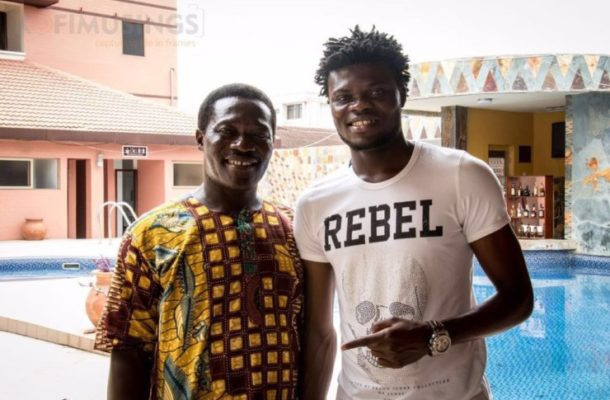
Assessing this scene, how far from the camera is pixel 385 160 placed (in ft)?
6.15

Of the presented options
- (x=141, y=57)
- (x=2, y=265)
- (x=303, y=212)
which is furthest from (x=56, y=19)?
(x=303, y=212)

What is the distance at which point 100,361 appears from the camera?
5.55 meters

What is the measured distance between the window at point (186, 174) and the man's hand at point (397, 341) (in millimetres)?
15596

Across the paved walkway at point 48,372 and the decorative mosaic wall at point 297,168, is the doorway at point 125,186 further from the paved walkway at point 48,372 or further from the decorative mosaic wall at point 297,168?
the paved walkway at point 48,372

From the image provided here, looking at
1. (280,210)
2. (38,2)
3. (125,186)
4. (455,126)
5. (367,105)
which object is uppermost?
(38,2)

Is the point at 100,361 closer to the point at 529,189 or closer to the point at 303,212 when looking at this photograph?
the point at 303,212

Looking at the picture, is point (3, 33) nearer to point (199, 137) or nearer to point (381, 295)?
point (199, 137)

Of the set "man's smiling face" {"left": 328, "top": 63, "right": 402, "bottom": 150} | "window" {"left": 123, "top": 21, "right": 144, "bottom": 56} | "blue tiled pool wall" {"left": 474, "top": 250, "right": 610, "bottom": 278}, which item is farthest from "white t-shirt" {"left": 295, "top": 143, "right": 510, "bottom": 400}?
"window" {"left": 123, "top": 21, "right": 144, "bottom": 56}

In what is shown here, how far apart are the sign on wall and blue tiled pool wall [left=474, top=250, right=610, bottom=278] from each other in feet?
25.8

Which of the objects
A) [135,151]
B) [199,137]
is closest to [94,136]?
[135,151]

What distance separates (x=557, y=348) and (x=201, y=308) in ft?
19.2

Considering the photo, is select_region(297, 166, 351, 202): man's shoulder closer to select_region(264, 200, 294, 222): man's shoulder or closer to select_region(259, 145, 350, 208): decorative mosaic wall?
select_region(264, 200, 294, 222): man's shoulder

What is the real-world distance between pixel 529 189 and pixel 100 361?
1011cm

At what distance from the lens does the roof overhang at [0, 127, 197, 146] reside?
1415 cm
